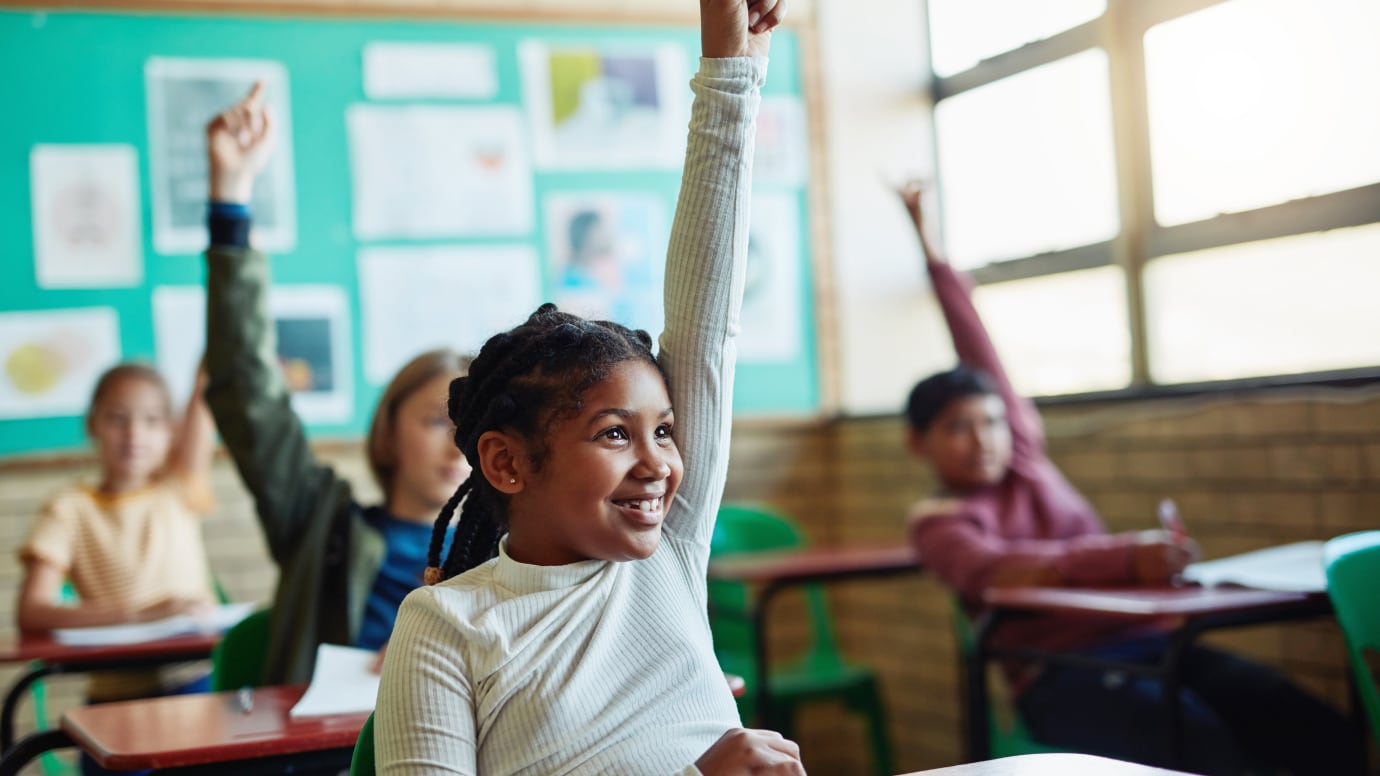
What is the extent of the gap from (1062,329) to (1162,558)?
147 cm

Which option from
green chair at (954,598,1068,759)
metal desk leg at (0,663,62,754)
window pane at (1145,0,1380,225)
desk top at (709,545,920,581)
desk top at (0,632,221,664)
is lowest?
green chair at (954,598,1068,759)

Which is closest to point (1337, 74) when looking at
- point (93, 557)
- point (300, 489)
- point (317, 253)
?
point (300, 489)

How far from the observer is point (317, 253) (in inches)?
153

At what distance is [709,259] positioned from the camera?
134 centimetres

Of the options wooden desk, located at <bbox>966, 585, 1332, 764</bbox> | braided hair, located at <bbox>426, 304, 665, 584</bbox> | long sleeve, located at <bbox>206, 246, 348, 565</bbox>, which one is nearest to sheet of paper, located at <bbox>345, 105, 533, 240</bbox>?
long sleeve, located at <bbox>206, 246, 348, 565</bbox>

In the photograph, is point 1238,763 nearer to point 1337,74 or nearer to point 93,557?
point 1337,74

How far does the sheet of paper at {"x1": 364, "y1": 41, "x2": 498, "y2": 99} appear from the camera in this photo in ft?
13.0

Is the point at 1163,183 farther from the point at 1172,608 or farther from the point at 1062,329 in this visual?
the point at 1172,608

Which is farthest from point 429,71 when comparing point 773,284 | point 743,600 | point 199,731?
point 199,731

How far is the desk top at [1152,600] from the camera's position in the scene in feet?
7.00

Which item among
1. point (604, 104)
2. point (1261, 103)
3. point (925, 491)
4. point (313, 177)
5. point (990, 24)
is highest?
point (990, 24)

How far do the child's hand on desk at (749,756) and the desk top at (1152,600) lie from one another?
46.0 inches

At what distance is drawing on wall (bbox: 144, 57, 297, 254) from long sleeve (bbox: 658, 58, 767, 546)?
108 inches

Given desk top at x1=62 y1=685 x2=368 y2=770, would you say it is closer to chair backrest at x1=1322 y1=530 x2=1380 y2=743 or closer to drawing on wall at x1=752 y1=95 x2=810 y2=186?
chair backrest at x1=1322 y1=530 x2=1380 y2=743
